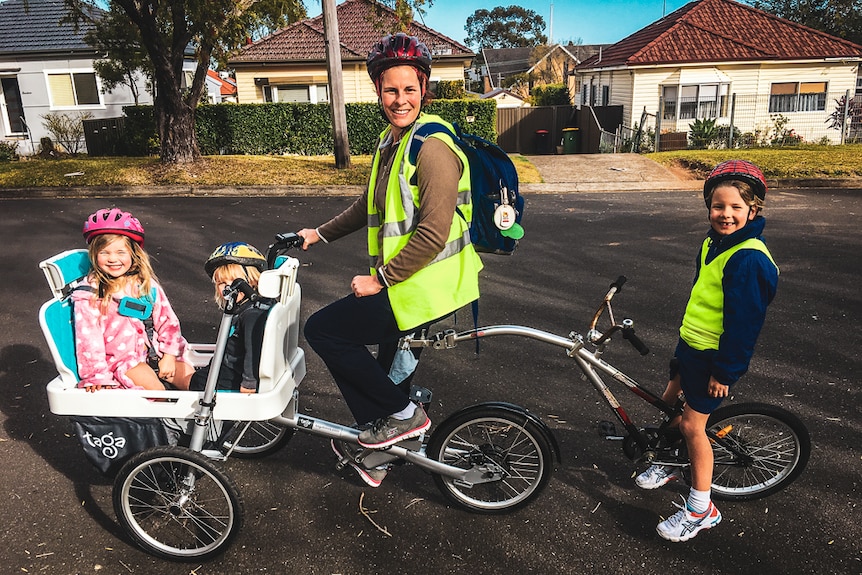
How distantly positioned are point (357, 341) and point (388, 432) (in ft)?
1.72

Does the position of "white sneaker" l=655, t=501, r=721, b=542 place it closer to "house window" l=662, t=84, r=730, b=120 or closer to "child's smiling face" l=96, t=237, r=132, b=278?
"child's smiling face" l=96, t=237, r=132, b=278

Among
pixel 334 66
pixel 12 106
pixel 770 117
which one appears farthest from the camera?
pixel 12 106

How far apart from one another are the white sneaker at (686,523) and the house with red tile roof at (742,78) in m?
22.5

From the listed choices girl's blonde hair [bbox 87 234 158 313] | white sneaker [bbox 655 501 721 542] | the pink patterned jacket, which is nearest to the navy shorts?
white sneaker [bbox 655 501 721 542]

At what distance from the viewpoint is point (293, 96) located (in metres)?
26.0

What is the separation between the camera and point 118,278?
3.38m

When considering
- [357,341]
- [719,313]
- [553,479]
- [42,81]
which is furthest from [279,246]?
[42,81]

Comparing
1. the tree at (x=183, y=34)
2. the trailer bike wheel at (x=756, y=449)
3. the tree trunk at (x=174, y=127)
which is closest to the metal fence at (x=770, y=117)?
the tree at (x=183, y=34)

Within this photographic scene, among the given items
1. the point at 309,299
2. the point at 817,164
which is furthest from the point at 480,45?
the point at 309,299

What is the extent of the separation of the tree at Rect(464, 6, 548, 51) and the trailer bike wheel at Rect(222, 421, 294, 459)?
114 meters

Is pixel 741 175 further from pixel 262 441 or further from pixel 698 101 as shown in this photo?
pixel 698 101

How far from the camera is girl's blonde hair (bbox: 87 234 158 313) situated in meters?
3.32

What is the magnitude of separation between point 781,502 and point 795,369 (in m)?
1.81

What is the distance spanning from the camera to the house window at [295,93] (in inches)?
1016
